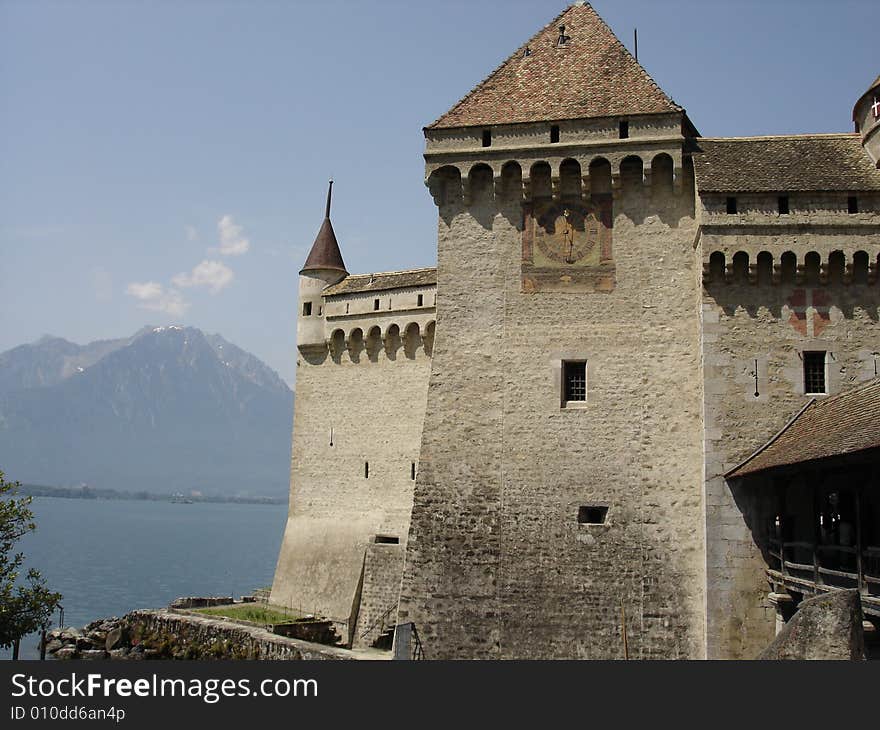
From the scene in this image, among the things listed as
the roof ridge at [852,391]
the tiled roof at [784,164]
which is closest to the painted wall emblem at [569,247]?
the tiled roof at [784,164]

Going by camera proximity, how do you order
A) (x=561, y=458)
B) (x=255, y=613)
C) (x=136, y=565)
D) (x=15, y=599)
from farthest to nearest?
(x=136, y=565), (x=255, y=613), (x=15, y=599), (x=561, y=458)

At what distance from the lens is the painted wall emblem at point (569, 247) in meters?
19.8

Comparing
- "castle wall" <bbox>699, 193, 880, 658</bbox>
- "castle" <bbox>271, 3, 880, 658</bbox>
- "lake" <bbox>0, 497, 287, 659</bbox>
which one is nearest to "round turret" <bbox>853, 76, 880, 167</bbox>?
"castle" <bbox>271, 3, 880, 658</bbox>

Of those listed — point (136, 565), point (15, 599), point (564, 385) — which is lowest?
point (136, 565)

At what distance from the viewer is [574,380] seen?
1958 cm

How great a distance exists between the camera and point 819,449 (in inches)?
552

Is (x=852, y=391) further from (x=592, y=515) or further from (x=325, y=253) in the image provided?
(x=325, y=253)

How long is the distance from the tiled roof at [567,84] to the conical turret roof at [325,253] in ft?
35.9

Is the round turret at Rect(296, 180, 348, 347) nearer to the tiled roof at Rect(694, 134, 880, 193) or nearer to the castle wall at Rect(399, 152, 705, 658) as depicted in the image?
the castle wall at Rect(399, 152, 705, 658)

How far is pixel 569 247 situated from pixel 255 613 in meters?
14.9

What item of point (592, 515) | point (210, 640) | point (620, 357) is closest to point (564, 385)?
point (620, 357)

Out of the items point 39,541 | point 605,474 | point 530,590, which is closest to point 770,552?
point 605,474

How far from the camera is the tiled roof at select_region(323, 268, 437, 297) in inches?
1107

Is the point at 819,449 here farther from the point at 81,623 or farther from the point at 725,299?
the point at 81,623
